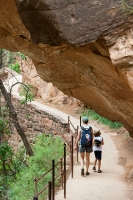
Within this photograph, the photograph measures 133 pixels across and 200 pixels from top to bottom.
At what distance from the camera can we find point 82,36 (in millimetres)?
5496

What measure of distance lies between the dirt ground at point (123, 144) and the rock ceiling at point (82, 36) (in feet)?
8.33

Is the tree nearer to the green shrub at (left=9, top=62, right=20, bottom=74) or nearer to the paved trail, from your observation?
the paved trail

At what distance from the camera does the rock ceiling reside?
17.4 ft

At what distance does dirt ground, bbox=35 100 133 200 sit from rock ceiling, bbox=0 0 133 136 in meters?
2.54

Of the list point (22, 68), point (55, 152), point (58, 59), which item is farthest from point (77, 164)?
point (22, 68)

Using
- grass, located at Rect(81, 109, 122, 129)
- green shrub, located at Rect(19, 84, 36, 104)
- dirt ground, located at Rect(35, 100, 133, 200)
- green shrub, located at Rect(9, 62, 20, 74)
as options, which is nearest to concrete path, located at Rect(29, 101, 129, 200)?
dirt ground, located at Rect(35, 100, 133, 200)

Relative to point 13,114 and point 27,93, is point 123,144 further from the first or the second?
point 27,93

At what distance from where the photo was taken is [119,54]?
5.41 meters

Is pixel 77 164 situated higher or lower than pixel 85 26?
lower

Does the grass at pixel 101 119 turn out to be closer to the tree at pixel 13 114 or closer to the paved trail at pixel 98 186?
the tree at pixel 13 114

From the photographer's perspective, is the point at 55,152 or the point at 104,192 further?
the point at 55,152

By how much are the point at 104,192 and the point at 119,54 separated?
443 cm

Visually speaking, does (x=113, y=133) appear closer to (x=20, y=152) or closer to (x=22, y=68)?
(x=20, y=152)

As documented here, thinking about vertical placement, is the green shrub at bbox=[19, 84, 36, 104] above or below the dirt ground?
above
